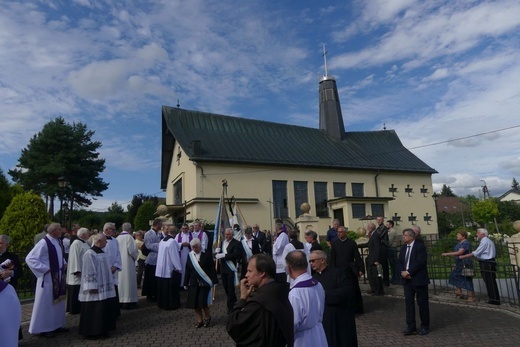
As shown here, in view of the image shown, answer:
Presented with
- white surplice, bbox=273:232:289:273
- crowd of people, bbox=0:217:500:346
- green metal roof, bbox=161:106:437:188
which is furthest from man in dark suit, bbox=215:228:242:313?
green metal roof, bbox=161:106:437:188

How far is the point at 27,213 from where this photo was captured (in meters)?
15.0

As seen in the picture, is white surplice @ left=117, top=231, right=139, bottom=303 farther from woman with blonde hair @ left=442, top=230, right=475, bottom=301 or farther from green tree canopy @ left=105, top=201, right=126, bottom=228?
green tree canopy @ left=105, top=201, right=126, bottom=228

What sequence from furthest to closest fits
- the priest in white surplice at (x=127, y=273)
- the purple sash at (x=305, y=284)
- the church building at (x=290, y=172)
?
the church building at (x=290, y=172)
the priest in white surplice at (x=127, y=273)
the purple sash at (x=305, y=284)

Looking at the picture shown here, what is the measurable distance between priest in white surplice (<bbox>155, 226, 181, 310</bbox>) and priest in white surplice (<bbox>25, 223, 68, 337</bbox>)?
2.47 meters

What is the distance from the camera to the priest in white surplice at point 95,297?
725cm

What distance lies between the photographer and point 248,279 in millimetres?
3311

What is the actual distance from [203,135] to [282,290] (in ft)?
94.7

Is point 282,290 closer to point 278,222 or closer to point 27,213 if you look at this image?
point 278,222

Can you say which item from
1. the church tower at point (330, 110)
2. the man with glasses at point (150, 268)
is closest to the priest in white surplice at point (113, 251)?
the man with glasses at point (150, 268)

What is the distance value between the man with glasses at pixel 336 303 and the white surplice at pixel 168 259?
5.71m

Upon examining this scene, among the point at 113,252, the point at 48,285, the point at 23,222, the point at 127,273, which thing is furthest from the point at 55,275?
the point at 23,222

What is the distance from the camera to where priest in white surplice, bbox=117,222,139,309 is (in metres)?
10.1

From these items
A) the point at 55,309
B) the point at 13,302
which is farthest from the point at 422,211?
the point at 13,302

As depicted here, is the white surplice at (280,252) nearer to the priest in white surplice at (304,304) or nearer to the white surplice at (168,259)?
the white surplice at (168,259)
